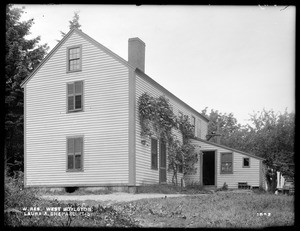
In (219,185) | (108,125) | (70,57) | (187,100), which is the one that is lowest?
(219,185)

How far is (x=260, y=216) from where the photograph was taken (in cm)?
875

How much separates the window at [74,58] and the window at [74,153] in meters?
2.98

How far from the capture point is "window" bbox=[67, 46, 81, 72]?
17328 millimetres

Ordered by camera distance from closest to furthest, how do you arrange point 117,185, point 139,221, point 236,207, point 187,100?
point 139,221, point 236,207, point 117,185, point 187,100

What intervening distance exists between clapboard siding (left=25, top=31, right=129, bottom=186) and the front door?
3.39 meters

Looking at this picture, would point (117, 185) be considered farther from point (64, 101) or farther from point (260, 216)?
point (260, 216)

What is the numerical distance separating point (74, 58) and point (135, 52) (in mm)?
2590

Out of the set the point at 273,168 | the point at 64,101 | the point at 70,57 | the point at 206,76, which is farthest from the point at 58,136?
the point at 273,168

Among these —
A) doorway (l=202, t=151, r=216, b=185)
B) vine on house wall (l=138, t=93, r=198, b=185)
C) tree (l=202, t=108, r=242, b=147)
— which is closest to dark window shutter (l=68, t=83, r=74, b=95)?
vine on house wall (l=138, t=93, r=198, b=185)

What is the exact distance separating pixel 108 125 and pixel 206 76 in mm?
4793

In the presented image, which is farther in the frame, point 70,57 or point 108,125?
point 70,57

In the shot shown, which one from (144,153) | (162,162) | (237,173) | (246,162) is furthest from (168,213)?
(237,173)

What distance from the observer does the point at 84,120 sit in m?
16.9

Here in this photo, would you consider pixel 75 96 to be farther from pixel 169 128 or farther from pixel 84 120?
pixel 169 128
